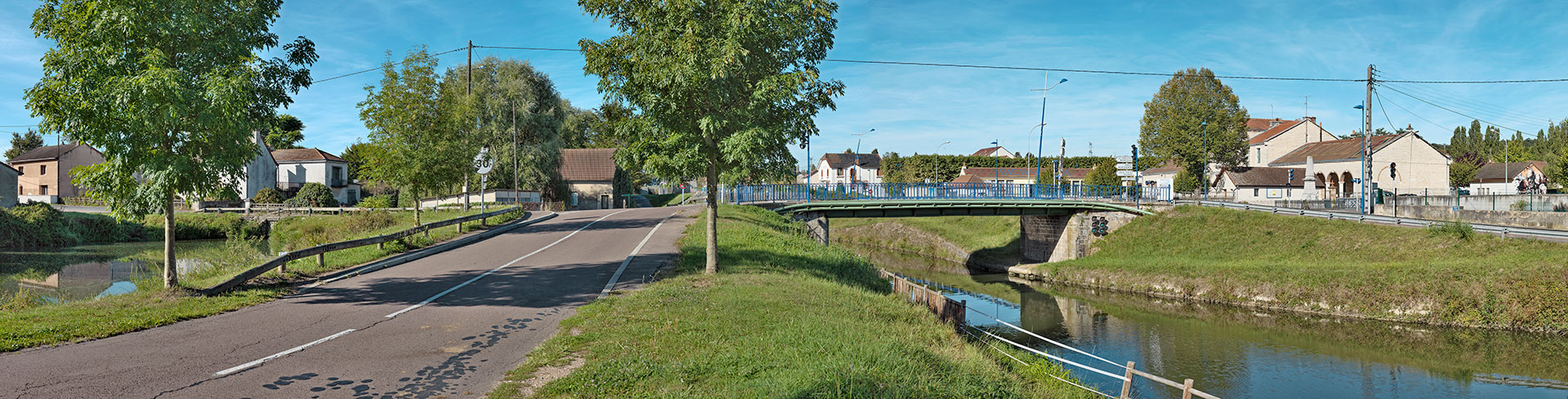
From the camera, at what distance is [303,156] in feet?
248

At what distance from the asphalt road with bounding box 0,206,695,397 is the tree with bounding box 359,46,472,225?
11.9 meters

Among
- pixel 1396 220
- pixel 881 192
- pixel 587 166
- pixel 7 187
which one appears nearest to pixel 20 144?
pixel 7 187

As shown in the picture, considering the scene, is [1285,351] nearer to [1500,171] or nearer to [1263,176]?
[1263,176]

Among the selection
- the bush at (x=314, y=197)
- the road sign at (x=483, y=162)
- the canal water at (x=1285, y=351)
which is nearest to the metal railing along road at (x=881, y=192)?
the canal water at (x=1285, y=351)

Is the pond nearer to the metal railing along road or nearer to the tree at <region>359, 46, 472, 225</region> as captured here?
the tree at <region>359, 46, 472, 225</region>

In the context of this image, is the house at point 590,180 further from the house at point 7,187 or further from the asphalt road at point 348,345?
the asphalt road at point 348,345

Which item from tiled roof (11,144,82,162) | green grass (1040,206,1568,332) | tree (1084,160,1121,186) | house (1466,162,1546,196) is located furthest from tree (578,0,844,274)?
house (1466,162,1546,196)

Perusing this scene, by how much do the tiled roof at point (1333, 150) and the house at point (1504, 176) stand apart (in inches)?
622

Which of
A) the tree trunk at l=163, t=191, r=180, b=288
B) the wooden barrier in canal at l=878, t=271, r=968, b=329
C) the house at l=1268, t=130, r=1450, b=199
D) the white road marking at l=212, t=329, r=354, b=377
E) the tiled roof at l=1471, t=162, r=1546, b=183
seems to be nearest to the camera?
the white road marking at l=212, t=329, r=354, b=377

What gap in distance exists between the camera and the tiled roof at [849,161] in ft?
413

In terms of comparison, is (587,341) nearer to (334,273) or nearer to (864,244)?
(334,273)

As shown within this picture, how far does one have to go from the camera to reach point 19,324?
11.0 metres

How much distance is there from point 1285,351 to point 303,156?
82.9 meters

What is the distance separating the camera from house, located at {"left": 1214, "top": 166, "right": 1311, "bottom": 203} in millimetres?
63938
